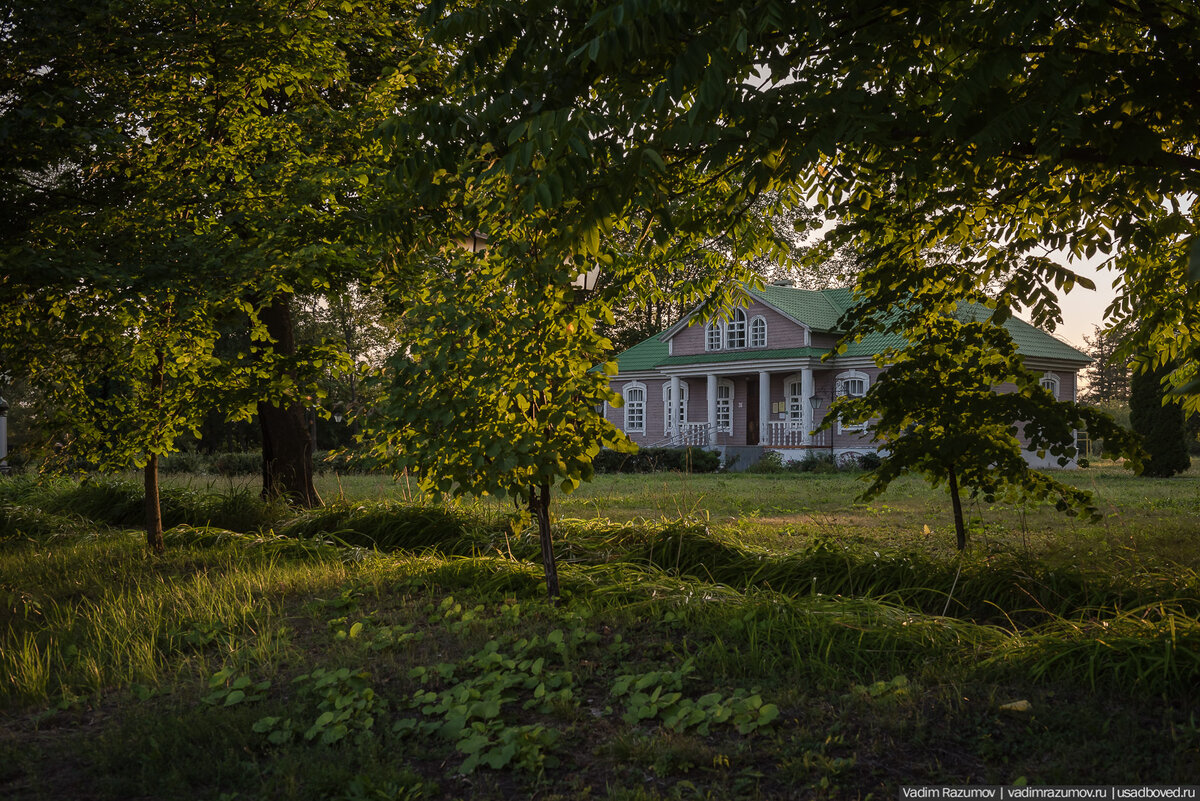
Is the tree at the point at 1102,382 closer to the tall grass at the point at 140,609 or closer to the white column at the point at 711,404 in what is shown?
the white column at the point at 711,404

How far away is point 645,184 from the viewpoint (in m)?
4.29

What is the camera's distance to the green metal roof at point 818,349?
25562 mm

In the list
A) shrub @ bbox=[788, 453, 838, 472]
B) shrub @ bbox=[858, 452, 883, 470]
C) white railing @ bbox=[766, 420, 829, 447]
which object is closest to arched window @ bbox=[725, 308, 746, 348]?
white railing @ bbox=[766, 420, 829, 447]

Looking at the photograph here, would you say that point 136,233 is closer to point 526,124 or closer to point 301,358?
point 301,358

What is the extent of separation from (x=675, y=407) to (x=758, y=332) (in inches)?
157

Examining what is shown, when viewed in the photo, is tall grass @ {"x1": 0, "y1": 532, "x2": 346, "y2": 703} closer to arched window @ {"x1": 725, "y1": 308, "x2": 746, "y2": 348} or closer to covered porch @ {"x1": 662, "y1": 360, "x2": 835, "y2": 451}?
covered porch @ {"x1": 662, "y1": 360, "x2": 835, "y2": 451}

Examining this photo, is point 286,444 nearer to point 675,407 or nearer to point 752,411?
point 675,407

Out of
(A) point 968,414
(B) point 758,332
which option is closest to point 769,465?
(B) point 758,332

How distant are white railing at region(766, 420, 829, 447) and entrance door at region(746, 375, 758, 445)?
213cm

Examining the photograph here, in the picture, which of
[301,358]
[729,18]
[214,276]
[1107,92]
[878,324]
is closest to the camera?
[729,18]

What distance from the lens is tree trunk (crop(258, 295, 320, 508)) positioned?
1098 centimetres

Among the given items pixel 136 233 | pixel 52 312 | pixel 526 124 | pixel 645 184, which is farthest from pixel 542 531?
pixel 52 312

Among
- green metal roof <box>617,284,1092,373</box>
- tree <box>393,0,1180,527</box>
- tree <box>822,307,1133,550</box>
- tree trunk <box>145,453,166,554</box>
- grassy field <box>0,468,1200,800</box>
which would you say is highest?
green metal roof <box>617,284,1092,373</box>

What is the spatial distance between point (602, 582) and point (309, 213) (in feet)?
13.8
